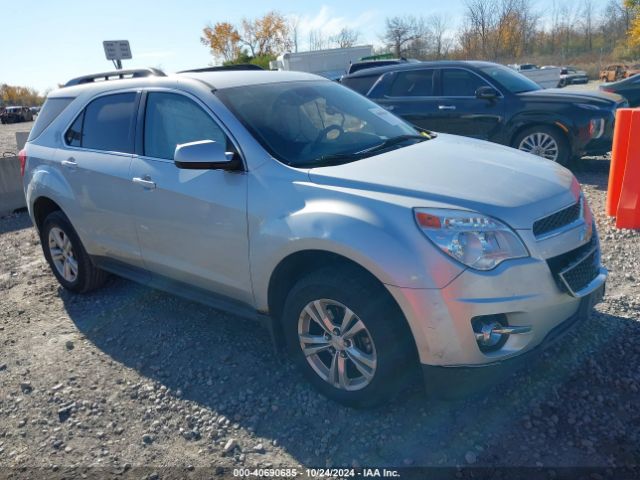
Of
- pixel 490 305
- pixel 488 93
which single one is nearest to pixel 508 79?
pixel 488 93


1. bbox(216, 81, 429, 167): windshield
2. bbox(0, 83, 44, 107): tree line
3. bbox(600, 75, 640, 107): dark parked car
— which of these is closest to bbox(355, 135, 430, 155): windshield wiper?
bbox(216, 81, 429, 167): windshield

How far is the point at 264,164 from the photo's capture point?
10.5 feet

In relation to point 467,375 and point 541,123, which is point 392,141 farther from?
point 541,123

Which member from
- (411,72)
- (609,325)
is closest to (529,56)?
(411,72)

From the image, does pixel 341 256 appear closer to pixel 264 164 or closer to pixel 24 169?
pixel 264 164

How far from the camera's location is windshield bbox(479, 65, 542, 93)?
835 centimetres

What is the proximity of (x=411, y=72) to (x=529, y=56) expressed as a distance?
46115mm

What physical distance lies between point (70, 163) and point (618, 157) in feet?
17.0

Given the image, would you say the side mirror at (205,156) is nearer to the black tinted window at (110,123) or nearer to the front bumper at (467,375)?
the black tinted window at (110,123)

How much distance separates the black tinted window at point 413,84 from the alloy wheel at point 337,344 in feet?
A: 21.8

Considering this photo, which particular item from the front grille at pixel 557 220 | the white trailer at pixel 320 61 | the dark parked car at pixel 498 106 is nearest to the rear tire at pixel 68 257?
the front grille at pixel 557 220

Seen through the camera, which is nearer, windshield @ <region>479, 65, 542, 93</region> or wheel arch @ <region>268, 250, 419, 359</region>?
wheel arch @ <region>268, 250, 419, 359</region>

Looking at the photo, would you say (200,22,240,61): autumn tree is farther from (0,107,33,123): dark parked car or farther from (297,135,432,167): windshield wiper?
(297,135,432,167): windshield wiper

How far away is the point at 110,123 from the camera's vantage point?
14.0ft
